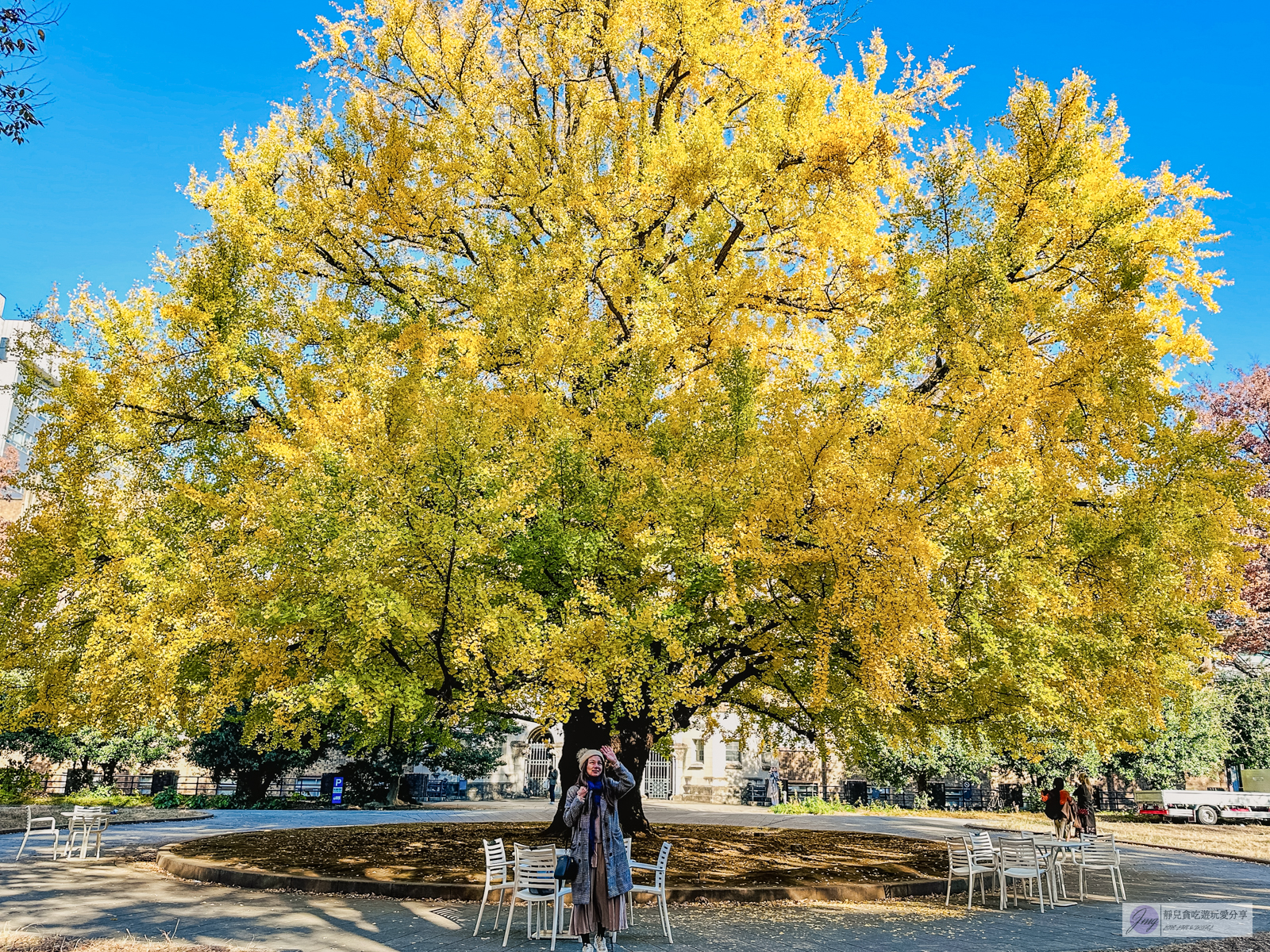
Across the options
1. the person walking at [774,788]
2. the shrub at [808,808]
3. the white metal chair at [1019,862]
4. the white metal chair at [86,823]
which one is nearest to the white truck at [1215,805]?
the shrub at [808,808]

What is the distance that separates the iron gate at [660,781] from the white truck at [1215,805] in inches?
748

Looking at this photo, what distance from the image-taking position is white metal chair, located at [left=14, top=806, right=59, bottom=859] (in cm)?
1279

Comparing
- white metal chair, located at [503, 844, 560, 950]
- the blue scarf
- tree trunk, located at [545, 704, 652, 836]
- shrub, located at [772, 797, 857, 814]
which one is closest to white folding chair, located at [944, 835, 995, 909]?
tree trunk, located at [545, 704, 652, 836]

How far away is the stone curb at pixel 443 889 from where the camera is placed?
1020cm

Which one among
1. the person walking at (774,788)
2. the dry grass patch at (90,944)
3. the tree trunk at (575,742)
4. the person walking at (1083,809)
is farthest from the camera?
the person walking at (774,788)

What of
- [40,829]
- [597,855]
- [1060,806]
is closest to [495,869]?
[597,855]

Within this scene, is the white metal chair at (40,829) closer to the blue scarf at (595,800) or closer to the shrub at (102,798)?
the shrub at (102,798)

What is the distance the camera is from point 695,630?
11.0 metres

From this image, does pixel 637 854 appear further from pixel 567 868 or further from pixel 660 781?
pixel 660 781

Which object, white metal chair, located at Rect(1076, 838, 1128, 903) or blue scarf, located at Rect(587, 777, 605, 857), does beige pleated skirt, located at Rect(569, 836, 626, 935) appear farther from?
white metal chair, located at Rect(1076, 838, 1128, 903)

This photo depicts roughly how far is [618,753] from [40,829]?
44.6ft

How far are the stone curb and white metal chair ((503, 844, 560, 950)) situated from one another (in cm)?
176

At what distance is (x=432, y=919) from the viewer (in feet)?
29.4

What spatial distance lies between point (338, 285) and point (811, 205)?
25.2 feet
